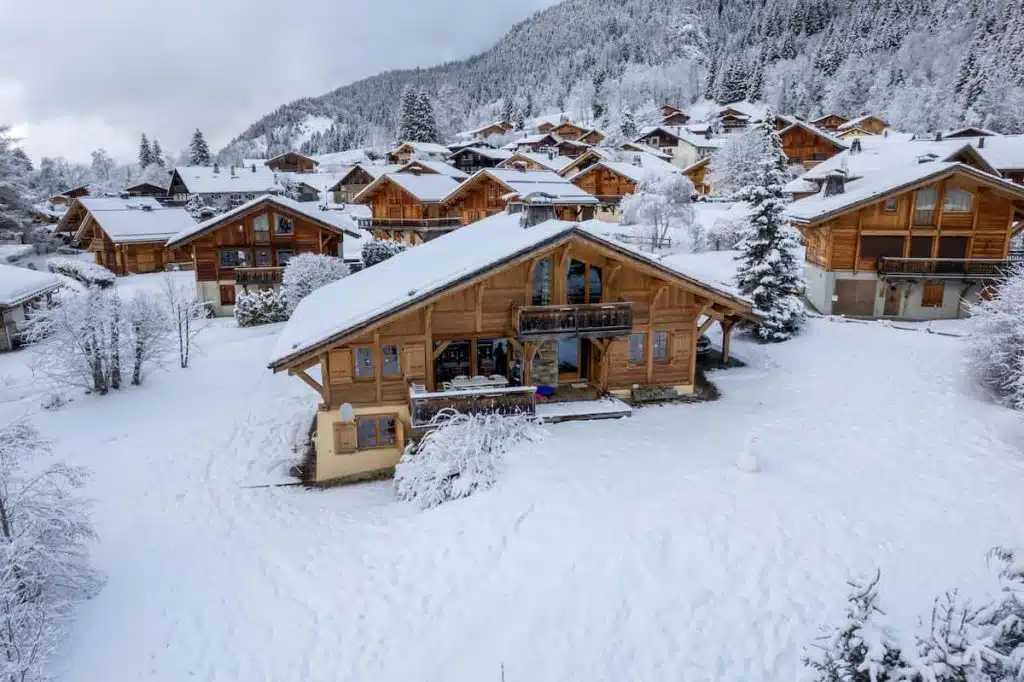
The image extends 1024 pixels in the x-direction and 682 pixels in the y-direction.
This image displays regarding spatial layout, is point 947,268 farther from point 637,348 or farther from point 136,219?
point 136,219

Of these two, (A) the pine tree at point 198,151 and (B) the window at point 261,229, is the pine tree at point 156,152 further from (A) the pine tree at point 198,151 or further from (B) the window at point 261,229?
(B) the window at point 261,229

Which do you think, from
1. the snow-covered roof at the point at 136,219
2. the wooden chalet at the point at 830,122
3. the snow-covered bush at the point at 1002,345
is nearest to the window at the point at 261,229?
the snow-covered roof at the point at 136,219

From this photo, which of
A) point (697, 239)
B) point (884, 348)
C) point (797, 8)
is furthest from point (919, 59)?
point (884, 348)

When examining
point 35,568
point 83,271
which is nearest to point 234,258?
point 83,271

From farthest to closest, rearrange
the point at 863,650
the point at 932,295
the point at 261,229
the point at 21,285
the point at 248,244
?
the point at 261,229 < the point at 248,244 < the point at 21,285 < the point at 932,295 < the point at 863,650

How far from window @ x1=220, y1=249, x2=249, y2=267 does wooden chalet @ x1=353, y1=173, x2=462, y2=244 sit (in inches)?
694

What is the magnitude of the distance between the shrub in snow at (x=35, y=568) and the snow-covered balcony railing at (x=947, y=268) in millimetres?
33565

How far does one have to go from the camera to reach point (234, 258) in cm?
4228

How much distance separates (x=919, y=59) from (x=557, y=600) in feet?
512

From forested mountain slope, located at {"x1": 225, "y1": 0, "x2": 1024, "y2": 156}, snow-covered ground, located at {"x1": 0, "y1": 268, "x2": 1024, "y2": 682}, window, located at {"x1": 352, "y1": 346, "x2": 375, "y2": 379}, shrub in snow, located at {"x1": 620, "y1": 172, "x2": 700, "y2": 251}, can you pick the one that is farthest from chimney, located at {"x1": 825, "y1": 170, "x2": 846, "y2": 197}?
forested mountain slope, located at {"x1": 225, "y1": 0, "x2": 1024, "y2": 156}

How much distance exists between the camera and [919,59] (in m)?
132

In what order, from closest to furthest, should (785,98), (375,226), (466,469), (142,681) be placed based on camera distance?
(142,681), (466,469), (375,226), (785,98)

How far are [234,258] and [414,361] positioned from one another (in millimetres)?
27069

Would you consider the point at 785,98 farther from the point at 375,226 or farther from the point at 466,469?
the point at 466,469
